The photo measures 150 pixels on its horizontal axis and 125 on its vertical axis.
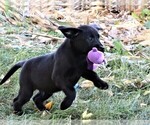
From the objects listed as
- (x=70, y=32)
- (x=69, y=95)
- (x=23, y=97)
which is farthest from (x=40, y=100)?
(x=70, y=32)

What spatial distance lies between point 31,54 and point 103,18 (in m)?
1.70

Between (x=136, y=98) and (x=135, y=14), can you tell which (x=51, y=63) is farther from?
(x=135, y=14)

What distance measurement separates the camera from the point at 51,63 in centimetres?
334

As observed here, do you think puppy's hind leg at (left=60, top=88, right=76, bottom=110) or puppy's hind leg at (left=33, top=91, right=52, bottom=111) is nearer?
puppy's hind leg at (left=60, top=88, right=76, bottom=110)

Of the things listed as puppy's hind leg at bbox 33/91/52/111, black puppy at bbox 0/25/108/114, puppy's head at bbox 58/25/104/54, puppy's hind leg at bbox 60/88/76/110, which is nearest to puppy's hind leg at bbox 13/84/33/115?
black puppy at bbox 0/25/108/114

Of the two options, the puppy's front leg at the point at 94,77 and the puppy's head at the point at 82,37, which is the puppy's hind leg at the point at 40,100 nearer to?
the puppy's front leg at the point at 94,77

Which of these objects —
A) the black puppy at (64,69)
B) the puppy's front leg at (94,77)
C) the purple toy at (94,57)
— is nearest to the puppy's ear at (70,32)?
the black puppy at (64,69)

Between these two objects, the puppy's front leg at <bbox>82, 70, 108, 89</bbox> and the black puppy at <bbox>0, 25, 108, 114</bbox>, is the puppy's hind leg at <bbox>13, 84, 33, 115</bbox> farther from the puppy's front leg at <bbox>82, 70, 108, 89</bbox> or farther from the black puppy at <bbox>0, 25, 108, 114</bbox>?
the puppy's front leg at <bbox>82, 70, 108, 89</bbox>

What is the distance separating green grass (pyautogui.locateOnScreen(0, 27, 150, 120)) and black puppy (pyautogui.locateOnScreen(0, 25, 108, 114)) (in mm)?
165

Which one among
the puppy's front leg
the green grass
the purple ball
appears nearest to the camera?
the purple ball

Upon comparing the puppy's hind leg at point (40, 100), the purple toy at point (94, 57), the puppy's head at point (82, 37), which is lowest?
the puppy's hind leg at point (40, 100)

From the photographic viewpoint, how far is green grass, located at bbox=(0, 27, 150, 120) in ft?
11.3

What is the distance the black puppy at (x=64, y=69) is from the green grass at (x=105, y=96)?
17 centimetres

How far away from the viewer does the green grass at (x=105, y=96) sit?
136 inches
